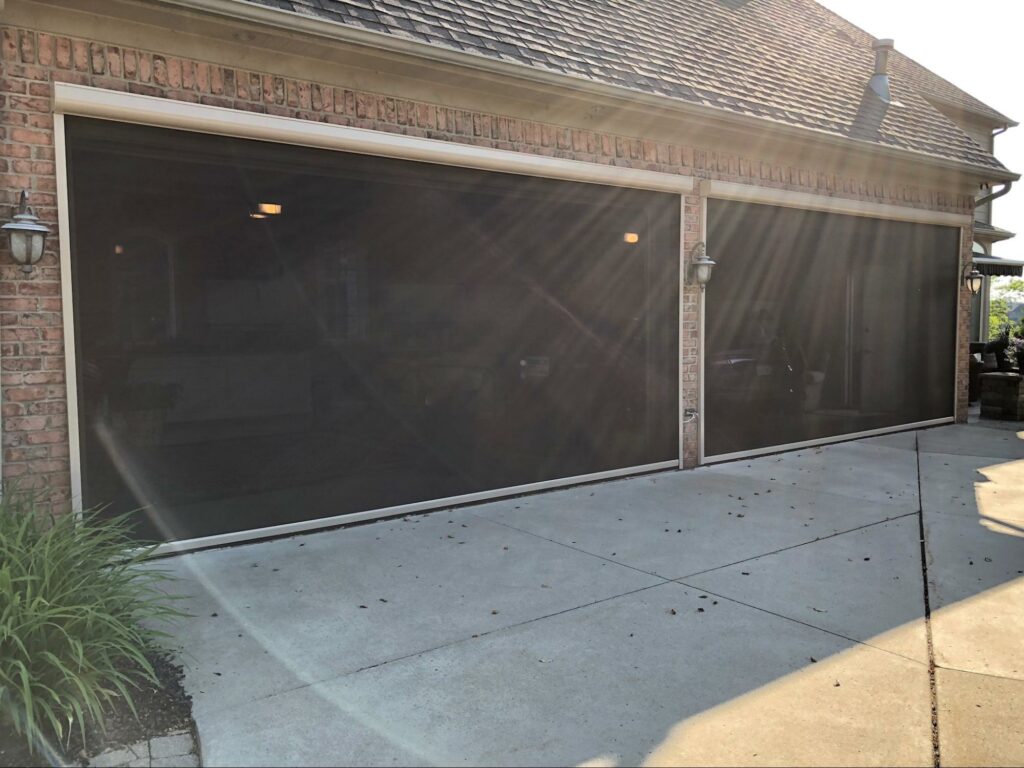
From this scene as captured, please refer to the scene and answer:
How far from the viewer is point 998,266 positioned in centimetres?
1396

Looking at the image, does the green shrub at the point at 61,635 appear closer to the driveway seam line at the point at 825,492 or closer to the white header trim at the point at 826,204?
the driveway seam line at the point at 825,492

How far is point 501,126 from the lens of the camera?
21.5 feet

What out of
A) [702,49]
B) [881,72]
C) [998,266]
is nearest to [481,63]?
[702,49]

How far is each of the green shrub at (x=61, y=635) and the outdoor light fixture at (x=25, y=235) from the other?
1.58 meters

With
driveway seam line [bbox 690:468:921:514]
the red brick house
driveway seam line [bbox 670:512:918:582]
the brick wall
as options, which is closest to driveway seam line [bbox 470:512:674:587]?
driveway seam line [bbox 670:512:918:582]

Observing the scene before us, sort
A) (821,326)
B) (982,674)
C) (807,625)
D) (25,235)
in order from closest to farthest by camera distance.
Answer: (982,674)
(807,625)
(25,235)
(821,326)

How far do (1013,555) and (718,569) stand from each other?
209 cm

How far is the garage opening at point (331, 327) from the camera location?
4.96 metres

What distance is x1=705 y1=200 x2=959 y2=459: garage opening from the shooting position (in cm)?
865

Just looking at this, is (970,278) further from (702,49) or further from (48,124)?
(48,124)

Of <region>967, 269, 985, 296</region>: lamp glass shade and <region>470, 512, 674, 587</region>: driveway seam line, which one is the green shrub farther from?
<region>967, 269, 985, 296</region>: lamp glass shade

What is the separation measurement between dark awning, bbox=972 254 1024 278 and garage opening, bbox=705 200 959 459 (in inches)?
119

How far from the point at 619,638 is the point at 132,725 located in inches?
85.8

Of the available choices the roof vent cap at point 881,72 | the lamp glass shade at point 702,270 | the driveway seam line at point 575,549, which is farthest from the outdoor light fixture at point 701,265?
the roof vent cap at point 881,72
